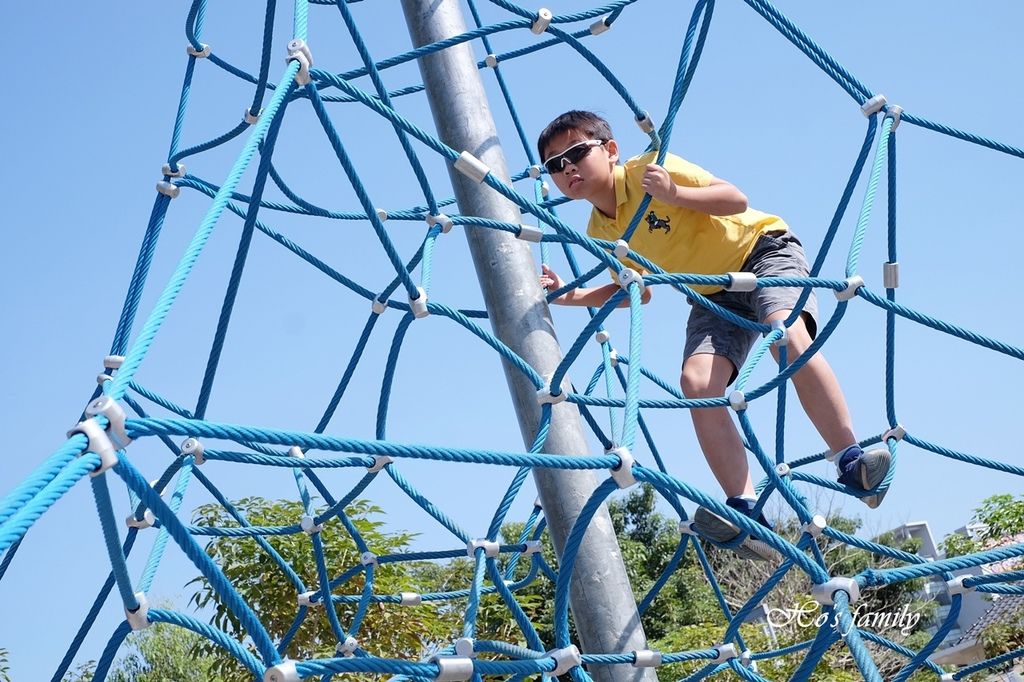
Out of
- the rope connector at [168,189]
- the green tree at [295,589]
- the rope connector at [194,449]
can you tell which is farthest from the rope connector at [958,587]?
the green tree at [295,589]

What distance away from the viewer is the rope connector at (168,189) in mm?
1944

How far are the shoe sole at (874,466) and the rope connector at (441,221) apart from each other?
0.82 metres

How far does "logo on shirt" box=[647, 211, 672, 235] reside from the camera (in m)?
2.19

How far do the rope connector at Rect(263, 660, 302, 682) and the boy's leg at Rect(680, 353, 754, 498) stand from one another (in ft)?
3.75

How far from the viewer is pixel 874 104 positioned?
193 cm

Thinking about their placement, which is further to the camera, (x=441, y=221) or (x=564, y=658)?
(x=441, y=221)

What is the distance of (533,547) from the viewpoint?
2094 millimetres

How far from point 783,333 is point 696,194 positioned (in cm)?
29

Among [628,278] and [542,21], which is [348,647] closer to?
[628,278]

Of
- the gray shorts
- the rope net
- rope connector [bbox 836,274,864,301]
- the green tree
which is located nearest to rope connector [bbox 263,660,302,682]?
the rope net

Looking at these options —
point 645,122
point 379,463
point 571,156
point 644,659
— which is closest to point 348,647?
point 379,463

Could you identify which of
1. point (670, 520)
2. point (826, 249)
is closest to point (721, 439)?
point (826, 249)

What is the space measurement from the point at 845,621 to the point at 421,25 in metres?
1.29

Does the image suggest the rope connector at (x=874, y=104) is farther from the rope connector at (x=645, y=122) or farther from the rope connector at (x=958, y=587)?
the rope connector at (x=958, y=587)
